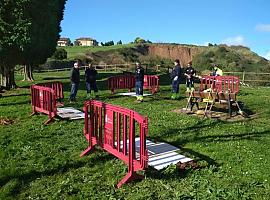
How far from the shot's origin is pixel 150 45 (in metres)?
109

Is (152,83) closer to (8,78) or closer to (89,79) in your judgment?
(89,79)

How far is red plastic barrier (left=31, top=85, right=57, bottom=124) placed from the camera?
12805mm

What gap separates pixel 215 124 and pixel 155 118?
7.50 ft

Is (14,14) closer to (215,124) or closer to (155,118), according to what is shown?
(155,118)

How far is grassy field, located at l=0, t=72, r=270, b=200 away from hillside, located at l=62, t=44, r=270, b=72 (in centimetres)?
4415

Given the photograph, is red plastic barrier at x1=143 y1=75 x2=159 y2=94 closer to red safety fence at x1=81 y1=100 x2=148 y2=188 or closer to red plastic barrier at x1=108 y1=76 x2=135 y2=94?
red plastic barrier at x1=108 y1=76 x2=135 y2=94

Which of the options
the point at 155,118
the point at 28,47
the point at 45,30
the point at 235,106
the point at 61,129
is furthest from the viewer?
the point at 45,30

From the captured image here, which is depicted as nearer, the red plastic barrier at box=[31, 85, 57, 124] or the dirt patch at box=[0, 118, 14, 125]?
the red plastic barrier at box=[31, 85, 57, 124]

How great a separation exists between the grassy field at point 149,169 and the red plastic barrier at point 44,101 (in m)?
0.51

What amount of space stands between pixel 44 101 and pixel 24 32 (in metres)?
9.87

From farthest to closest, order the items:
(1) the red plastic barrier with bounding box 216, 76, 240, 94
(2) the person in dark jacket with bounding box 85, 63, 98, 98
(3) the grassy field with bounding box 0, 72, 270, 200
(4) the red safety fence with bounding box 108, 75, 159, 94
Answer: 1. (4) the red safety fence with bounding box 108, 75, 159, 94
2. (2) the person in dark jacket with bounding box 85, 63, 98, 98
3. (1) the red plastic barrier with bounding box 216, 76, 240, 94
4. (3) the grassy field with bounding box 0, 72, 270, 200

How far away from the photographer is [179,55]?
11081 centimetres

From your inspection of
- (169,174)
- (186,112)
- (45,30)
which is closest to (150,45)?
(45,30)

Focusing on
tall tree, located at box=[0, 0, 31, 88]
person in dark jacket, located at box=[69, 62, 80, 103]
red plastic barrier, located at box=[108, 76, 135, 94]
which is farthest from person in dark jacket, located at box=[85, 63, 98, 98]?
tall tree, located at box=[0, 0, 31, 88]
